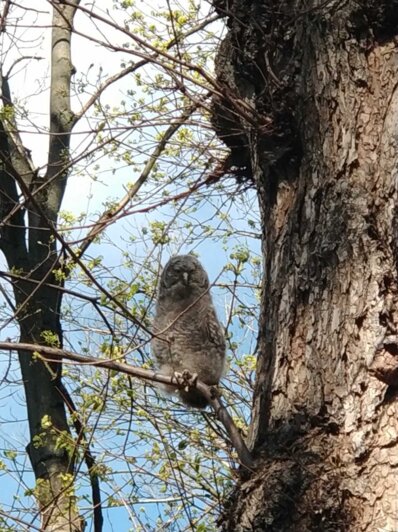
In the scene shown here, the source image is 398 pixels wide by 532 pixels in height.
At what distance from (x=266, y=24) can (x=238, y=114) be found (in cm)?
38

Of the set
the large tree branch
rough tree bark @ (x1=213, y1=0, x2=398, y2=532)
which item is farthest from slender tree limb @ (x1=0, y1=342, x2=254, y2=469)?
the large tree branch

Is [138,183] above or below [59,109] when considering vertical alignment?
below

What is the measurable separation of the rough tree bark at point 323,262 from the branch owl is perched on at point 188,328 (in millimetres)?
1513

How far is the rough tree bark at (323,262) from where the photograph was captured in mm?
2352

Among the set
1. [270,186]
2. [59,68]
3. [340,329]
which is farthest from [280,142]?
[59,68]

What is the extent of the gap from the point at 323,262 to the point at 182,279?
233 cm

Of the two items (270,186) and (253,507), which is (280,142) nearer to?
(270,186)

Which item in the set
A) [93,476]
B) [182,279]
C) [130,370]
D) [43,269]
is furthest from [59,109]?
[130,370]

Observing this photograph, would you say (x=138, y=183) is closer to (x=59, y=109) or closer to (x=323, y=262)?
(x=59, y=109)

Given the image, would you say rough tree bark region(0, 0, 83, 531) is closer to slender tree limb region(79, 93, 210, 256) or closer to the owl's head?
slender tree limb region(79, 93, 210, 256)

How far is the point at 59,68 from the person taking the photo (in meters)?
6.55

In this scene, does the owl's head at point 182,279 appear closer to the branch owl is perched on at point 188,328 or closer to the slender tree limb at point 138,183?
the branch owl is perched on at point 188,328

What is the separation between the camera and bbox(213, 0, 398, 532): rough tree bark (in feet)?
7.72

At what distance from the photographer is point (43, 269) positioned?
5727 millimetres
